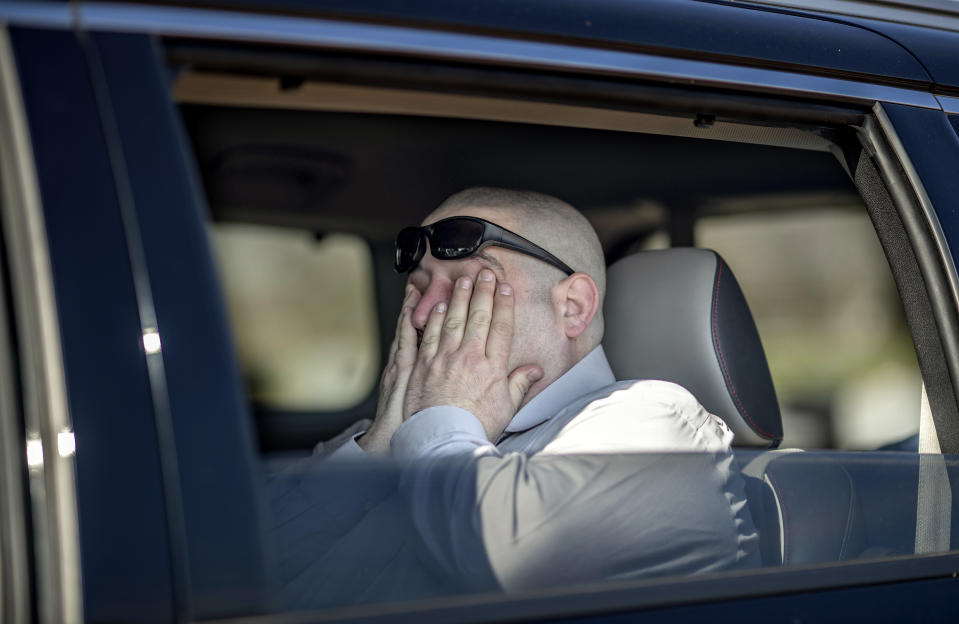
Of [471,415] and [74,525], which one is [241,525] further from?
[471,415]

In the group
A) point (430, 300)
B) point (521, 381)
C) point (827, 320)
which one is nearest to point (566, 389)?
point (521, 381)

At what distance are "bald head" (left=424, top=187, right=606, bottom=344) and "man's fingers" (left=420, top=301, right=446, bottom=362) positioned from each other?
0.83 ft

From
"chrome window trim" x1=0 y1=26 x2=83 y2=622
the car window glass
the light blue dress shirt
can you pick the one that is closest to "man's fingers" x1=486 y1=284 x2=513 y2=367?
the light blue dress shirt

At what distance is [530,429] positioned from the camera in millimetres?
1990

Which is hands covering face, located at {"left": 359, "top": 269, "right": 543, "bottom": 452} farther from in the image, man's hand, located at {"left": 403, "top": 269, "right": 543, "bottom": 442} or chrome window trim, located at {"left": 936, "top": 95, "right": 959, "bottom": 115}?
chrome window trim, located at {"left": 936, "top": 95, "right": 959, "bottom": 115}

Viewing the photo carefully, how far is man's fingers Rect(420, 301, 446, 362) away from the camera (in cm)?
191

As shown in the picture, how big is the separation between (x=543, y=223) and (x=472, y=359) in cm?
44

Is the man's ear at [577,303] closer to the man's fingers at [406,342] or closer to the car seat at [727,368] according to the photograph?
the car seat at [727,368]

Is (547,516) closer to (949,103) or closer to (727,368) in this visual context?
(727,368)

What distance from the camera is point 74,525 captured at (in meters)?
0.95

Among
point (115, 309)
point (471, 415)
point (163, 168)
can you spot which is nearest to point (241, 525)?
point (115, 309)

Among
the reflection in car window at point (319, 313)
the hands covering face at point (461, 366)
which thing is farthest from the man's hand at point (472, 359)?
the reflection in car window at point (319, 313)

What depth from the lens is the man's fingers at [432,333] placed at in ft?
6.27

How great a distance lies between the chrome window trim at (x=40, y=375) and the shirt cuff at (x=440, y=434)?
22.2 inches
